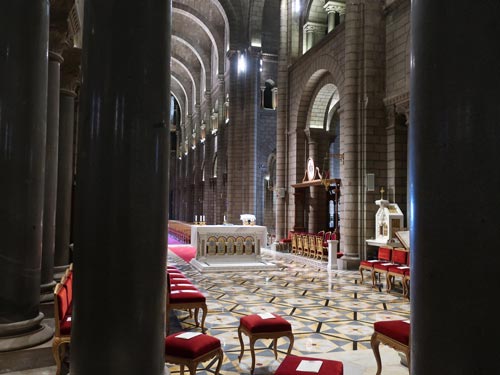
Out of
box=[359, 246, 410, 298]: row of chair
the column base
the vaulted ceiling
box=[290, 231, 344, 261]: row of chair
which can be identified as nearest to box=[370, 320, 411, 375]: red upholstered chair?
the column base

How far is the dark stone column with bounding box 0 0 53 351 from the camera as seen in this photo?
12.2 ft

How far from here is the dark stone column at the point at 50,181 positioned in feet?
18.6

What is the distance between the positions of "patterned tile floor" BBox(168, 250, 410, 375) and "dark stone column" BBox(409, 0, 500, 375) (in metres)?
2.55

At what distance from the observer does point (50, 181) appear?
5711mm

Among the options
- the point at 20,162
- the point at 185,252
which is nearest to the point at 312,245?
the point at 185,252

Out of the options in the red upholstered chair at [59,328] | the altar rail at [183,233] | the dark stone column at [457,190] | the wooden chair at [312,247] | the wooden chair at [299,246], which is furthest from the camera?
the altar rail at [183,233]

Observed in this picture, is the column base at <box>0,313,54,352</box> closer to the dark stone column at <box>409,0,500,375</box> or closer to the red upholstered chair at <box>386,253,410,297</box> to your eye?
the dark stone column at <box>409,0,500,375</box>

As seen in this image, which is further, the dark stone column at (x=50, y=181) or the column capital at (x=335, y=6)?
the column capital at (x=335, y=6)

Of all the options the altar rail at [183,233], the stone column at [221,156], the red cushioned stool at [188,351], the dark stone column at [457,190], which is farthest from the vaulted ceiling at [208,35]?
the dark stone column at [457,190]

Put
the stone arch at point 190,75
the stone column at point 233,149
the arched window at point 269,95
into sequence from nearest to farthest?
the stone column at point 233,149 → the arched window at point 269,95 → the stone arch at point 190,75

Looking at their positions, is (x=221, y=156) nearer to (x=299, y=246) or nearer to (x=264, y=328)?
(x=299, y=246)

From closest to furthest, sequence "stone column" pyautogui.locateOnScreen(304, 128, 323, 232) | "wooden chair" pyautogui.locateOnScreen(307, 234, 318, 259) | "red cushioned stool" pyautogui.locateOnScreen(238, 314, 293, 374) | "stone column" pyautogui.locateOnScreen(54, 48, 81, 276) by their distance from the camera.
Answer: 1. "red cushioned stool" pyautogui.locateOnScreen(238, 314, 293, 374)
2. "stone column" pyautogui.locateOnScreen(54, 48, 81, 276)
3. "wooden chair" pyautogui.locateOnScreen(307, 234, 318, 259)
4. "stone column" pyautogui.locateOnScreen(304, 128, 323, 232)

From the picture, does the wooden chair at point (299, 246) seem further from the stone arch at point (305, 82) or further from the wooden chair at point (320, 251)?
the stone arch at point (305, 82)

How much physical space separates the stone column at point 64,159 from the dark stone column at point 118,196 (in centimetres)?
541
